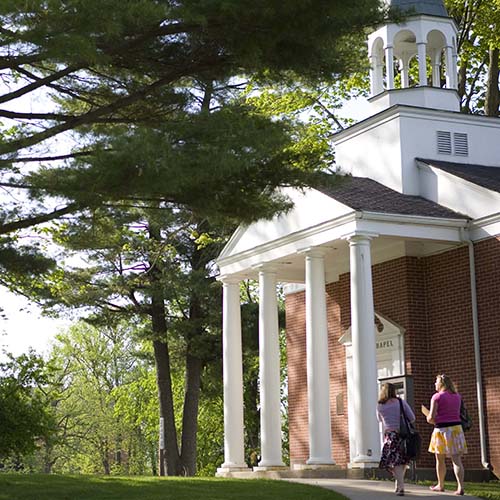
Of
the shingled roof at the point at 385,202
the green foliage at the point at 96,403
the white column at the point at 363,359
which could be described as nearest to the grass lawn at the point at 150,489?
the white column at the point at 363,359

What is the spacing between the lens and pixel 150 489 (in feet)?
54.9

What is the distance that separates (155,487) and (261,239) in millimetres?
8976

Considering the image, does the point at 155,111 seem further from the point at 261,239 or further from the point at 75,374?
the point at 75,374

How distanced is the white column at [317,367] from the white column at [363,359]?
1247 millimetres

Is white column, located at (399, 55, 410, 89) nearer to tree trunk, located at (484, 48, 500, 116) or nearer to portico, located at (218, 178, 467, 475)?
portico, located at (218, 178, 467, 475)

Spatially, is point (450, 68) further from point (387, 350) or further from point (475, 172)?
point (387, 350)

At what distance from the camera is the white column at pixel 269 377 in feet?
80.1

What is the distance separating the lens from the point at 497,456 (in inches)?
864

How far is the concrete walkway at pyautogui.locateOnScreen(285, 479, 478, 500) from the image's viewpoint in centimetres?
1590

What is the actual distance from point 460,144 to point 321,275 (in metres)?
5.42

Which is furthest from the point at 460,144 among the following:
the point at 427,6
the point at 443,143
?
the point at 427,6

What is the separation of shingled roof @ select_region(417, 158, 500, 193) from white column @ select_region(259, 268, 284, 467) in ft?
14.5

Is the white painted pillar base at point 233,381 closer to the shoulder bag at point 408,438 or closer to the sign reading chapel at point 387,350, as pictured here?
the sign reading chapel at point 387,350

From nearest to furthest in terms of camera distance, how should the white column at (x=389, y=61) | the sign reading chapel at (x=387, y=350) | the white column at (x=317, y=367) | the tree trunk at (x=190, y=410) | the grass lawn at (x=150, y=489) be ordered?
the grass lawn at (x=150, y=489)
the white column at (x=317, y=367)
the sign reading chapel at (x=387, y=350)
the white column at (x=389, y=61)
the tree trunk at (x=190, y=410)
